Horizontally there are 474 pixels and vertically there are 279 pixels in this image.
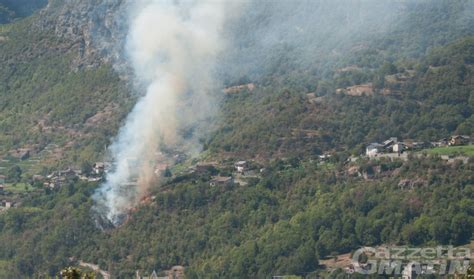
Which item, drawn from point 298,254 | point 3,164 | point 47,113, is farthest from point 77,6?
point 298,254

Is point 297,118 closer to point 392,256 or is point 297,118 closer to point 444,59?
point 444,59

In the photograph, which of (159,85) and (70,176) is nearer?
(159,85)

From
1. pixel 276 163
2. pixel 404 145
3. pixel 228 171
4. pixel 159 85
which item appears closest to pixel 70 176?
pixel 159 85

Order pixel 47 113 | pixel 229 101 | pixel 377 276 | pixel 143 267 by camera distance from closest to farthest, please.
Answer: pixel 377 276, pixel 143 267, pixel 229 101, pixel 47 113

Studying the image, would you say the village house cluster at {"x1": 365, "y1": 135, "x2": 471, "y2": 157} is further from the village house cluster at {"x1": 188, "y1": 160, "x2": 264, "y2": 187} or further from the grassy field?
the village house cluster at {"x1": 188, "y1": 160, "x2": 264, "y2": 187}

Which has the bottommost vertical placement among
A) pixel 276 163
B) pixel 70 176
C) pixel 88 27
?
pixel 276 163

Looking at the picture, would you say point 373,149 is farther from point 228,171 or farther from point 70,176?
point 70,176
